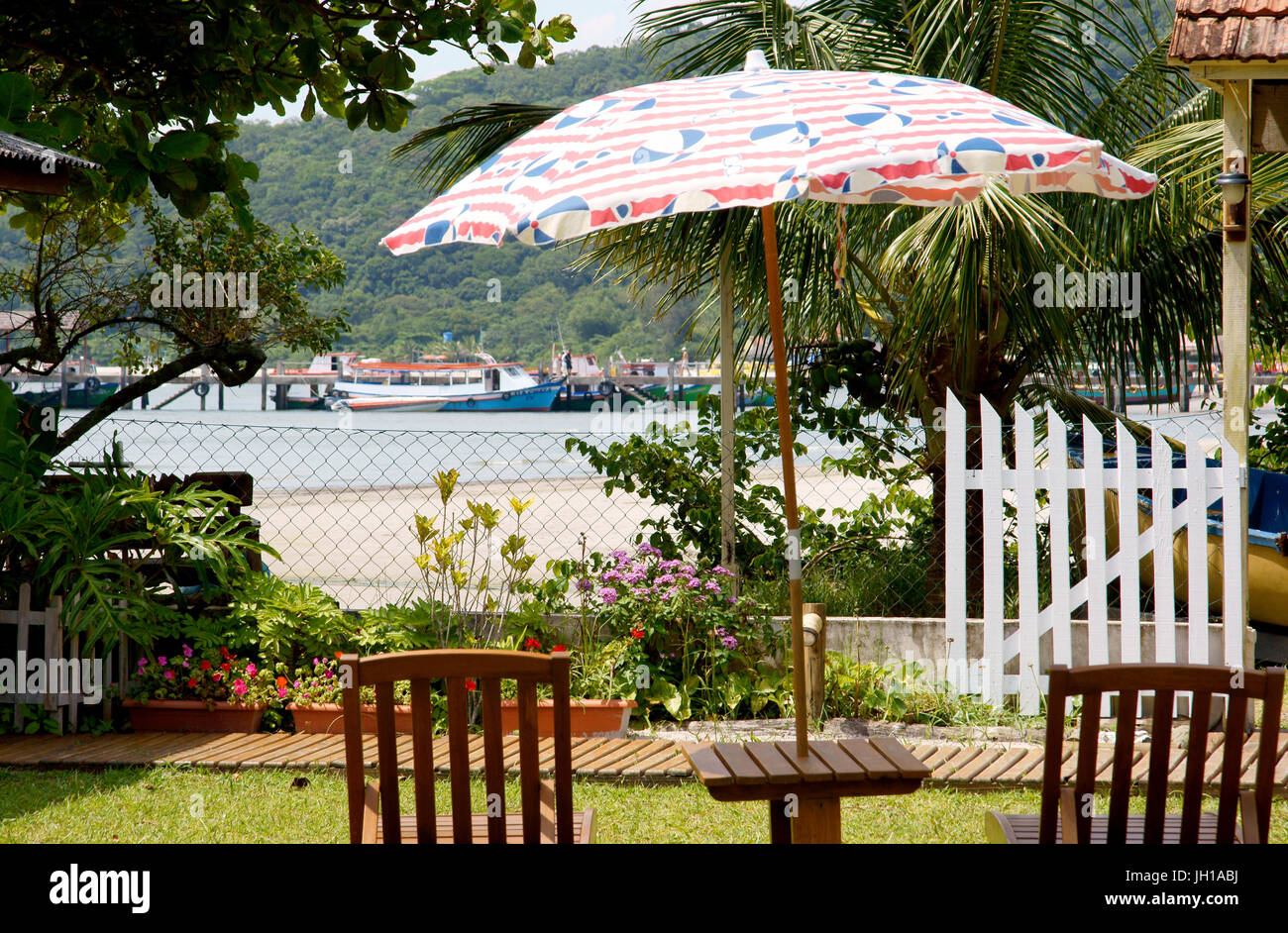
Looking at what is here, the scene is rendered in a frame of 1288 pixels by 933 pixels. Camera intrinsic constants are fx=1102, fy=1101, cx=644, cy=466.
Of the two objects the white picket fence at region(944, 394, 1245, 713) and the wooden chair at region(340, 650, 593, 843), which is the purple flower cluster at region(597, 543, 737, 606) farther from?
the wooden chair at region(340, 650, 593, 843)

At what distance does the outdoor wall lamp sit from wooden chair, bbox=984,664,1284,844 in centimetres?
307

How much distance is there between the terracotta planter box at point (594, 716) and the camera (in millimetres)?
5043

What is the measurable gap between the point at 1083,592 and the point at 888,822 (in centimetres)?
175

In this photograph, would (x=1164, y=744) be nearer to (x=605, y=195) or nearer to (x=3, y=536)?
(x=605, y=195)

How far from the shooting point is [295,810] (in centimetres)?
414

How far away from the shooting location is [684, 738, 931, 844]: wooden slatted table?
271 centimetres

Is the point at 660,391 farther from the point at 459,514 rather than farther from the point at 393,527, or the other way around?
the point at 459,514

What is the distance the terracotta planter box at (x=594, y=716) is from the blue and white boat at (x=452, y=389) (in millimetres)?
64475

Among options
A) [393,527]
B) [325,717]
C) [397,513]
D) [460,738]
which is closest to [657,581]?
[325,717]

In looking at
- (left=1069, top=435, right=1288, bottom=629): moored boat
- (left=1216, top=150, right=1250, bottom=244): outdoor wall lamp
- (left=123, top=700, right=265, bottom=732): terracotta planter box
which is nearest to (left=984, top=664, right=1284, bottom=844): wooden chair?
(left=1216, top=150, right=1250, bottom=244): outdoor wall lamp

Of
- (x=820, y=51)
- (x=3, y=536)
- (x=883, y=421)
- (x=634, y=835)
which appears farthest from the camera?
(x=883, y=421)

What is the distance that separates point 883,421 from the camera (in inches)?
303

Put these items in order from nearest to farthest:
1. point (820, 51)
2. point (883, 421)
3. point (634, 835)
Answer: point (634, 835) → point (820, 51) → point (883, 421)
